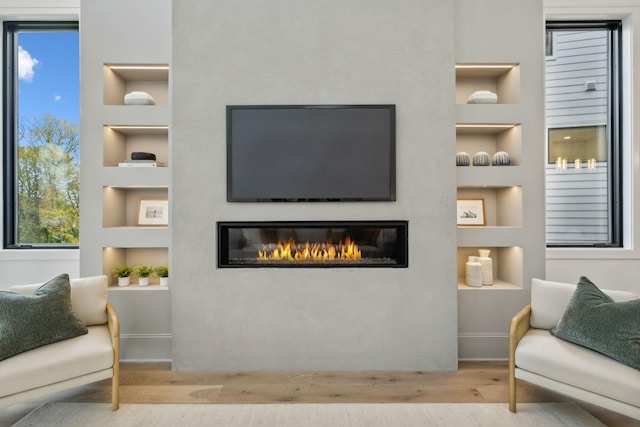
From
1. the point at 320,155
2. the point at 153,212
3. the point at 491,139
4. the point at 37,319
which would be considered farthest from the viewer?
the point at 491,139

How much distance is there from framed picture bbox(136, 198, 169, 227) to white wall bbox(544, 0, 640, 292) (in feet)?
11.2

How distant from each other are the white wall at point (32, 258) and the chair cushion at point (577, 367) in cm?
366

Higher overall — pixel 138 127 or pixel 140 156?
pixel 138 127

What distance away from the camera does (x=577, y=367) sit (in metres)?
2.01

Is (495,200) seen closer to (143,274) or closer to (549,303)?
(549,303)

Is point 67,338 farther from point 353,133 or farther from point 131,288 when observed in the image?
point 353,133

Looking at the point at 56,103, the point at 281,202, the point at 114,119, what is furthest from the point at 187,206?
the point at 56,103

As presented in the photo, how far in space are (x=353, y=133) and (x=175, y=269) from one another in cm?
170

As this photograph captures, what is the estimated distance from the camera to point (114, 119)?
3025 mm

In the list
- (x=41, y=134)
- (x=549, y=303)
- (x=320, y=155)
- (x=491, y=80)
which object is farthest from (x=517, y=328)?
(x=41, y=134)

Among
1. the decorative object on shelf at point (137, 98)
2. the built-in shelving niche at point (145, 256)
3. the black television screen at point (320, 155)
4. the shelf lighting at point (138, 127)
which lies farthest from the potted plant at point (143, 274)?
the decorative object on shelf at point (137, 98)

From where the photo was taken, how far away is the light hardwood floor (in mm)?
2432

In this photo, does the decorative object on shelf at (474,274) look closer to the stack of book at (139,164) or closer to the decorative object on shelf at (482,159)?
the decorative object on shelf at (482,159)

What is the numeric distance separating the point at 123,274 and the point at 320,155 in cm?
189
